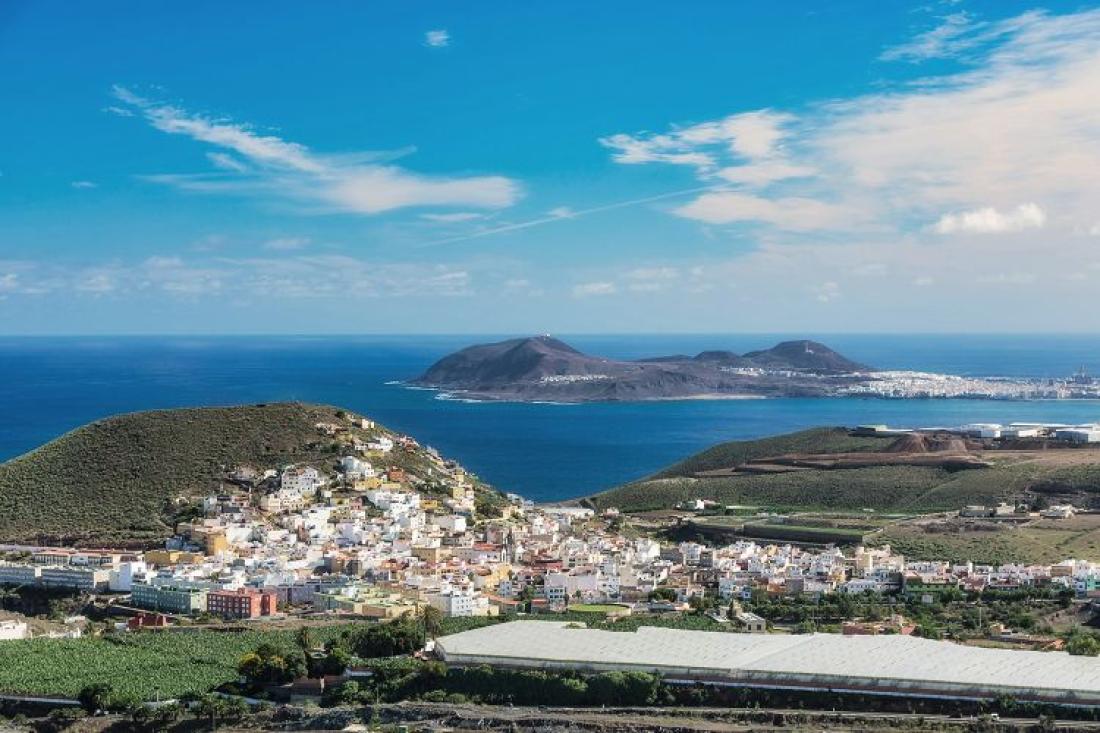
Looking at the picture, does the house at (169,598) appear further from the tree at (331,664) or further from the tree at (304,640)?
the tree at (331,664)

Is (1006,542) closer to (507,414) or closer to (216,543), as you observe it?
(216,543)

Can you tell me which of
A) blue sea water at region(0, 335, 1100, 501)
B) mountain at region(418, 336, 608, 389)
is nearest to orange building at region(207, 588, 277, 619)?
blue sea water at region(0, 335, 1100, 501)

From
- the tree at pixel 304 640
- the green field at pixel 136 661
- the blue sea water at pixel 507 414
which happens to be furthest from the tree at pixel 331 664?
the blue sea water at pixel 507 414

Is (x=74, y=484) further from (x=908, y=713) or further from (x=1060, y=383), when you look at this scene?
(x=1060, y=383)

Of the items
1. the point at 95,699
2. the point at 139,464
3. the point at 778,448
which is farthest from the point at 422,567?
the point at 778,448

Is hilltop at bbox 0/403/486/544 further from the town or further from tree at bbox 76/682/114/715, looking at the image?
tree at bbox 76/682/114/715

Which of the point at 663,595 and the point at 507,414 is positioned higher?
the point at 507,414
